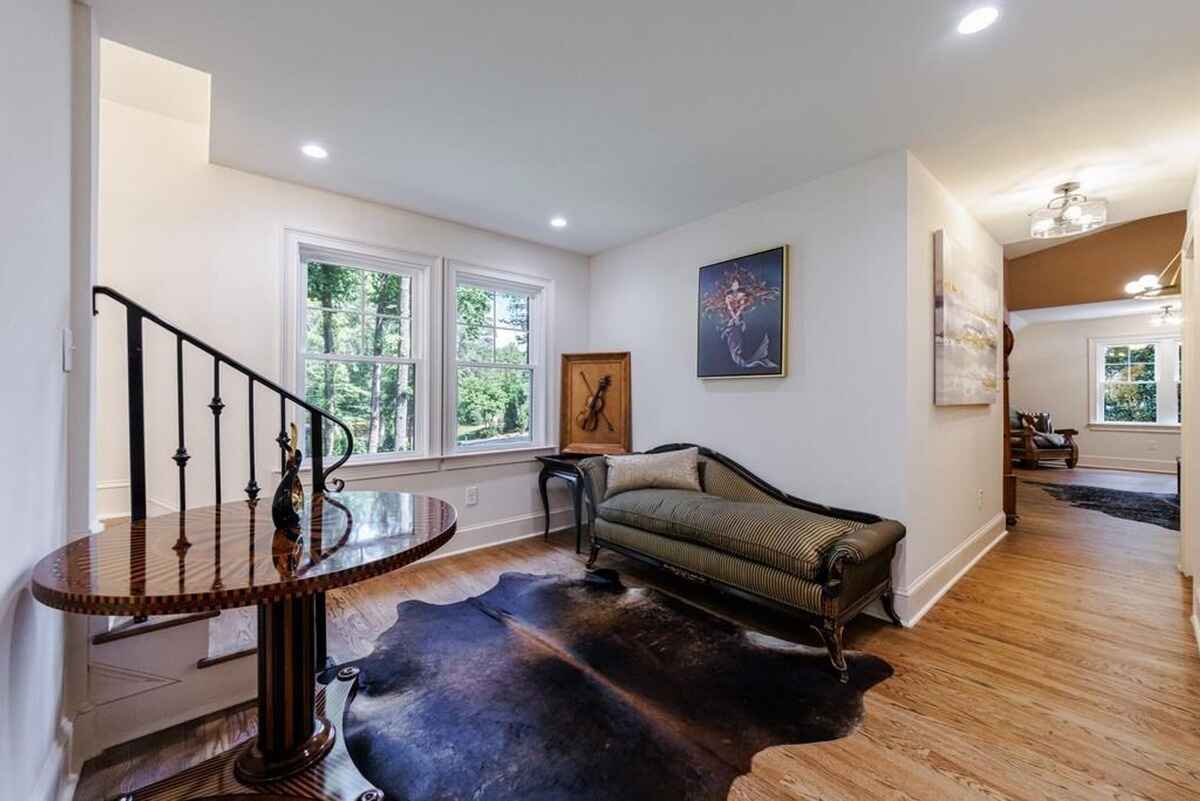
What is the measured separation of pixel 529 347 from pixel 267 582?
3.30 meters

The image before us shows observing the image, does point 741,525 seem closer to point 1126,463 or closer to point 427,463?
point 427,463

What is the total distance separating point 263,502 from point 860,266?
3032mm

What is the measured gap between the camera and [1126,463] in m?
7.73

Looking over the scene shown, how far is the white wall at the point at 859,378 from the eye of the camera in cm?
255

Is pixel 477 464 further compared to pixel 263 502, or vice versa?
pixel 477 464

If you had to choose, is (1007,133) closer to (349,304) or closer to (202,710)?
(349,304)

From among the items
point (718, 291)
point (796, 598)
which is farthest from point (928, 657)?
point (718, 291)

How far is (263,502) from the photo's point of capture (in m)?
1.86

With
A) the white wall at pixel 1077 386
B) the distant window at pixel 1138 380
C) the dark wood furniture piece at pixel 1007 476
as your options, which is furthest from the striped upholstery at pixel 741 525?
the distant window at pixel 1138 380

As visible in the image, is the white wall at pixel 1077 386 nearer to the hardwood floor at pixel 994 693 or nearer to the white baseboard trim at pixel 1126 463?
the white baseboard trim at pixel 1126 463

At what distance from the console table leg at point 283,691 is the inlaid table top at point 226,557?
26cm

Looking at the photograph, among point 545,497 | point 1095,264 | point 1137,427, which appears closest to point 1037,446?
point 1137,427

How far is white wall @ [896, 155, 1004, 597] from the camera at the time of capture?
255cm

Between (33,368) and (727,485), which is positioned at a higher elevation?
(33,368)
